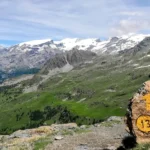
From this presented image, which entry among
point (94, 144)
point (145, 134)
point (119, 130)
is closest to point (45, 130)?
point (119, 130)

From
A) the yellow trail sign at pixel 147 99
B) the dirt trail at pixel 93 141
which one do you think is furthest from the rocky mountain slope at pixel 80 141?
the yellow trail sign at pixel 147 99

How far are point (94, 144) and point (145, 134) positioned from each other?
907 centimetres

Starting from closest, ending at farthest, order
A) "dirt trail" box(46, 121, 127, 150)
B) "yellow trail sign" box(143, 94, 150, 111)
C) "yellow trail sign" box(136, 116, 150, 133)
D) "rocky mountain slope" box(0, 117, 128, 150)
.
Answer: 1. "yellow trail sign" box(136, 116, 150, 133)
2. "yellow trail sign" box(143, 94, 150, 111)
3. "dirt trail" box(46, 121, 127, 150)
4. "rocky mountain slope" box(0, 117, 128, 150)

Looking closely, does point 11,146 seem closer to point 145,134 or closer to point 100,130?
point 100,130

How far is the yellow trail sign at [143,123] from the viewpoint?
33.4 metres

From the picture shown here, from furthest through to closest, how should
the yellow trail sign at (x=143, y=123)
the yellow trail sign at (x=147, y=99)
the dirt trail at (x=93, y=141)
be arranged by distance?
the dirt trail at (x=93, y=141)
the yellow trail sign at (x=147, y=99)
the yellow trail sign at (x=143, y=123)

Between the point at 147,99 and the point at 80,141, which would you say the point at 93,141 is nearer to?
the point at 80,141

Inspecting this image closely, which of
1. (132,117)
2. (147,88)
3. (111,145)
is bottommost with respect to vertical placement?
(111,145)

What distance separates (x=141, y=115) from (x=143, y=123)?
31.1 inches

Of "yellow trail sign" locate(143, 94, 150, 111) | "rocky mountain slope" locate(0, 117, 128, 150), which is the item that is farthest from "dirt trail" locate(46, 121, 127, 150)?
"yellow trail sign" locate(143, 94, 150, 111)

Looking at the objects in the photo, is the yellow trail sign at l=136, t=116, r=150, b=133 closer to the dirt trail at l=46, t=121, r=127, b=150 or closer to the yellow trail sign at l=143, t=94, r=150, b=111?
the yellow trail sign at l=143, t=94, r=150, b=111

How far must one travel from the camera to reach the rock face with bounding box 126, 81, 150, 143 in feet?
110

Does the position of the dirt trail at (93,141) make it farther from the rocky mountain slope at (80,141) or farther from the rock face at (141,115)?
the rock face at (141,115)

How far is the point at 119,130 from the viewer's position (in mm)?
48906
